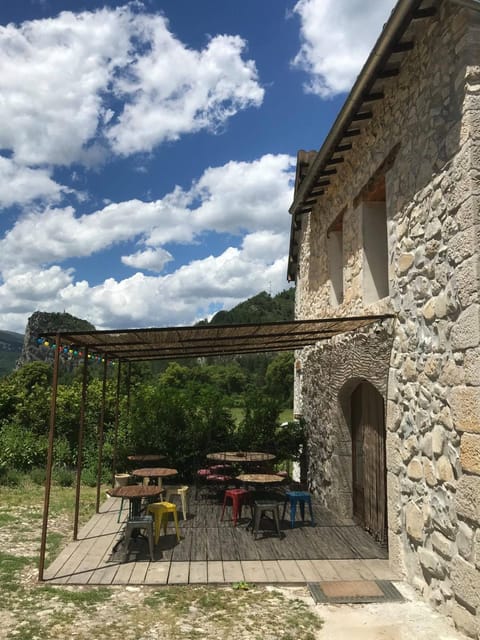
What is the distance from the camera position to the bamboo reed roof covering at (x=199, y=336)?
543cm

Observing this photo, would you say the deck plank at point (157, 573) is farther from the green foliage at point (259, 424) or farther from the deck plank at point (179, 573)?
the green foliage at point (259, 424)

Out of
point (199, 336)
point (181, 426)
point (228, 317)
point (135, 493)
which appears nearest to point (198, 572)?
point (135, 493)

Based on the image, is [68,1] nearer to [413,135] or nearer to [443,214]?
[413,135]

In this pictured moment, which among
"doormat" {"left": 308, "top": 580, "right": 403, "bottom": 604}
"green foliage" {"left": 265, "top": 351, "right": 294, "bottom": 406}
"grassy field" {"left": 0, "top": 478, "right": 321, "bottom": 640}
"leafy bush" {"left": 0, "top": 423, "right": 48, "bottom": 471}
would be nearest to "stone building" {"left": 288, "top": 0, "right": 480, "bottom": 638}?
"doormat" {"left": 308, "top": 580, "right": 403, "bottom": 604}

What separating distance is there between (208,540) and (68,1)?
7.41m

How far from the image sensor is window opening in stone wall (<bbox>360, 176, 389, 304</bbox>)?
6457 mm

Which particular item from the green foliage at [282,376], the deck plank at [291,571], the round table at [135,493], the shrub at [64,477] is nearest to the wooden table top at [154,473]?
the round table at [135,493]

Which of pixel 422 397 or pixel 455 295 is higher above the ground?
pixel 455 295

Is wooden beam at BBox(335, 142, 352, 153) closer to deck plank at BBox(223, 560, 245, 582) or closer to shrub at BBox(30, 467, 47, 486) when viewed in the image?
deck plank at BBox(223, 560, 245, 582)

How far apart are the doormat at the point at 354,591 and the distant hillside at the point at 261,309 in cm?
5580

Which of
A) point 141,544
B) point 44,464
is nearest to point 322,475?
point 141,544

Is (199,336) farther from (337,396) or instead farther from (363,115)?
(363,115)

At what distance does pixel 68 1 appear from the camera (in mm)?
6602


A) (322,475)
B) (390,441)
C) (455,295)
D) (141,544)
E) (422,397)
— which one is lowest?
(141,544)
